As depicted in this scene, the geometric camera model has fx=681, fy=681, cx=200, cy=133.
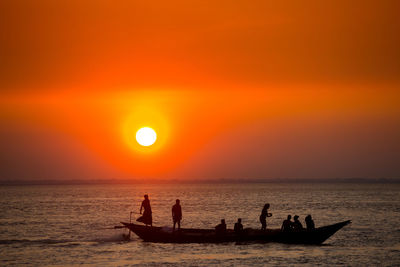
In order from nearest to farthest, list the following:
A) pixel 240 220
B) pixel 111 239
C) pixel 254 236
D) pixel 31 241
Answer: pixel 240 220 → pixel 254 236 → pixel 31 241 → pixel 111 239

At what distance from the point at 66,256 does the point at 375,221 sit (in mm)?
36365

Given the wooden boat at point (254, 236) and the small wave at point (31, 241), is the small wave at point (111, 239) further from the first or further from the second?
the wooden boat at point (254, 236)

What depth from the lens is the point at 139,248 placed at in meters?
40.2

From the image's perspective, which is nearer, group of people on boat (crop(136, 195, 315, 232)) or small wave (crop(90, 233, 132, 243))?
group of people on boat (crop(136, 195, 315, 232))

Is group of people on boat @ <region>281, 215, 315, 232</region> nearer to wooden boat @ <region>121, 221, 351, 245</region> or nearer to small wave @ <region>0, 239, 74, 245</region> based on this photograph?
wooden boat @ <region>121, 221, 351, 245</region>

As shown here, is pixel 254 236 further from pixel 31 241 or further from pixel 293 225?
pixel 31 241

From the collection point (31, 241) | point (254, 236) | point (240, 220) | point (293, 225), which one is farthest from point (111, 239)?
point (293, 225)

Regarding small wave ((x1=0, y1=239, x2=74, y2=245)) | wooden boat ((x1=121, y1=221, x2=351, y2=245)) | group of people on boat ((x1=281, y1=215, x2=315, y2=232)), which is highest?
group of people on boat ((x1=281, y1=215, x2=315, y2=232))

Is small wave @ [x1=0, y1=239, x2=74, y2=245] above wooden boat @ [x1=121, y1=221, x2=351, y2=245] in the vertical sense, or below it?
below

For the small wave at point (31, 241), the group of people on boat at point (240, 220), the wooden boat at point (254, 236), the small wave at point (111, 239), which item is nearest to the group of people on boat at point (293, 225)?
the group of people on boat at point (240, 220)

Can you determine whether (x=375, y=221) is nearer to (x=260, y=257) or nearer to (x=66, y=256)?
(x=260, y=257)

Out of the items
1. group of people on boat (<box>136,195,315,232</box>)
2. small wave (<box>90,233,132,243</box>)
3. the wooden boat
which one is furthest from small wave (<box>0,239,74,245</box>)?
the wooden boat

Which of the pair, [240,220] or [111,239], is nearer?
[240,220]

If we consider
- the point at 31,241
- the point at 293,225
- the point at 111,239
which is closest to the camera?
the point at 293,225
